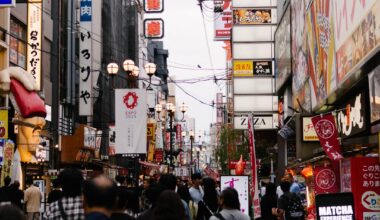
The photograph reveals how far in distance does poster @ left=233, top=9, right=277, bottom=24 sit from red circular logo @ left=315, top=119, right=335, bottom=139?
38.2m

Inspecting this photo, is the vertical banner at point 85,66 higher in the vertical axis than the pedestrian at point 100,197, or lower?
higher

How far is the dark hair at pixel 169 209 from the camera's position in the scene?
606cm

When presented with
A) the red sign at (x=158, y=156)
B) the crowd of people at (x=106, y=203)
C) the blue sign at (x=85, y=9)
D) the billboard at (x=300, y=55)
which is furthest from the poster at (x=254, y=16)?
the crowd of people at (x=106, y=203)

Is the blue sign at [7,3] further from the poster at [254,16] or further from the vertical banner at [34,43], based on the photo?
the poster at [254,16]

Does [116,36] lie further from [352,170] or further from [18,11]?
[352,170]

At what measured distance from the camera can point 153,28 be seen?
179ft

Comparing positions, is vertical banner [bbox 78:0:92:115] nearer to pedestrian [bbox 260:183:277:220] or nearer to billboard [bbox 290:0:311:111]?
billboard [bbox 290:0:311:111]

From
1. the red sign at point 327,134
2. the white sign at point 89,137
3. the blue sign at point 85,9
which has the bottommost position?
the red sign at point 327,134

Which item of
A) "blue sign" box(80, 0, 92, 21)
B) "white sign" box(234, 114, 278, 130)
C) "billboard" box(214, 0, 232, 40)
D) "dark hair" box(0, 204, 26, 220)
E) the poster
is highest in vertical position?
"billboard" box(214, 0, 232, 40)

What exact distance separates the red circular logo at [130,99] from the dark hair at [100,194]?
1484 centimetres

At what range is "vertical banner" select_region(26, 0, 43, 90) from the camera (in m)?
34.9

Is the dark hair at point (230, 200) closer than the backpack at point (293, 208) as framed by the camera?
Yes

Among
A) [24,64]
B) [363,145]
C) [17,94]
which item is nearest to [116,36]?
[24,64]

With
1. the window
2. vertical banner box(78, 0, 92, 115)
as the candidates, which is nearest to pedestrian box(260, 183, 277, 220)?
the window
